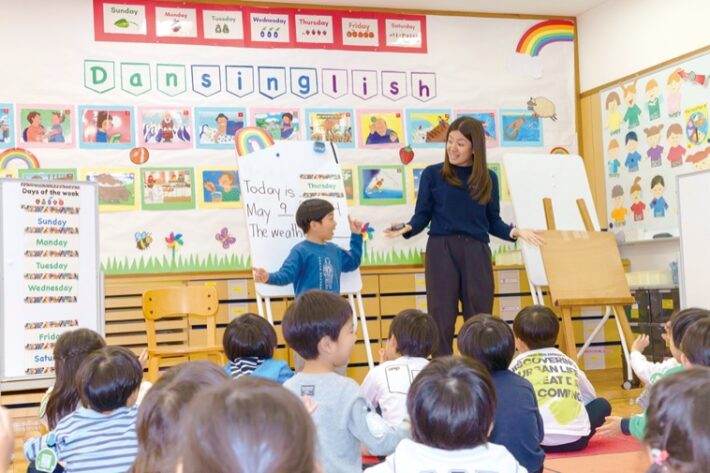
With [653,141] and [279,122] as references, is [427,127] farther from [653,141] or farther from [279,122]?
[653,141]

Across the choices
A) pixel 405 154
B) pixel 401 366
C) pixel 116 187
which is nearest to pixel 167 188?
pixel 116 187

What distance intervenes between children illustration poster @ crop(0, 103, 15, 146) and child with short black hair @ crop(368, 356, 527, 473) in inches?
186

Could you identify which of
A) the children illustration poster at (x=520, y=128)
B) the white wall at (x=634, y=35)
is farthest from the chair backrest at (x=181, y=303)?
the white wall at (x=634, y=35)

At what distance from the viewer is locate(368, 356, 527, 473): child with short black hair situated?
1.57m

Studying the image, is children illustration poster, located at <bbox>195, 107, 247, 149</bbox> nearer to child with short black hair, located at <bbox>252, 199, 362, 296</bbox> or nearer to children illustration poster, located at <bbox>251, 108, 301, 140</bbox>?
children illustration poster, located at <bbox>251, 108, 301, 140</bbox>

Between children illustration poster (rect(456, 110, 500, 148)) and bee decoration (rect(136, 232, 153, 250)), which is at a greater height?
children illustration poster (rect(456, 110, 500, 148))

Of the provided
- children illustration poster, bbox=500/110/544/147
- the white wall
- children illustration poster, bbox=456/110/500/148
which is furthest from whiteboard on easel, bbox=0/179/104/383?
the white wall

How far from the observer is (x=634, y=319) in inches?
233

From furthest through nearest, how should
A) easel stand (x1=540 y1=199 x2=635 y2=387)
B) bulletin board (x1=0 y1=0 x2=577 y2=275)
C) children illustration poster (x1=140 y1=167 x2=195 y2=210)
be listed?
children illustration poster (x1=140 y1=167 x2=195 y2=210) < bulletin board (x1=0 y1=0 x2=577 y2=275) < easel stand (x1=540 y1=199 x2=635 y2=387)

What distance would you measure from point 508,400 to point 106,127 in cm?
409

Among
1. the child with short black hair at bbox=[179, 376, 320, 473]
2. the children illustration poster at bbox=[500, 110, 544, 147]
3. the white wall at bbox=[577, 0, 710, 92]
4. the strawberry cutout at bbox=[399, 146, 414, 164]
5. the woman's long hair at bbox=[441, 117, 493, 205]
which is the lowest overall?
the child with short black hair at bbox=[179, 376, 320, 473]

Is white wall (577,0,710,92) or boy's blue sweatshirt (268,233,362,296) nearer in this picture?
boy's blue sweatshirt (268,233,362,296)

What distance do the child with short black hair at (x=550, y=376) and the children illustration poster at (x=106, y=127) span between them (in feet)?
11.4

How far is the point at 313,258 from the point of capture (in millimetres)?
4441
